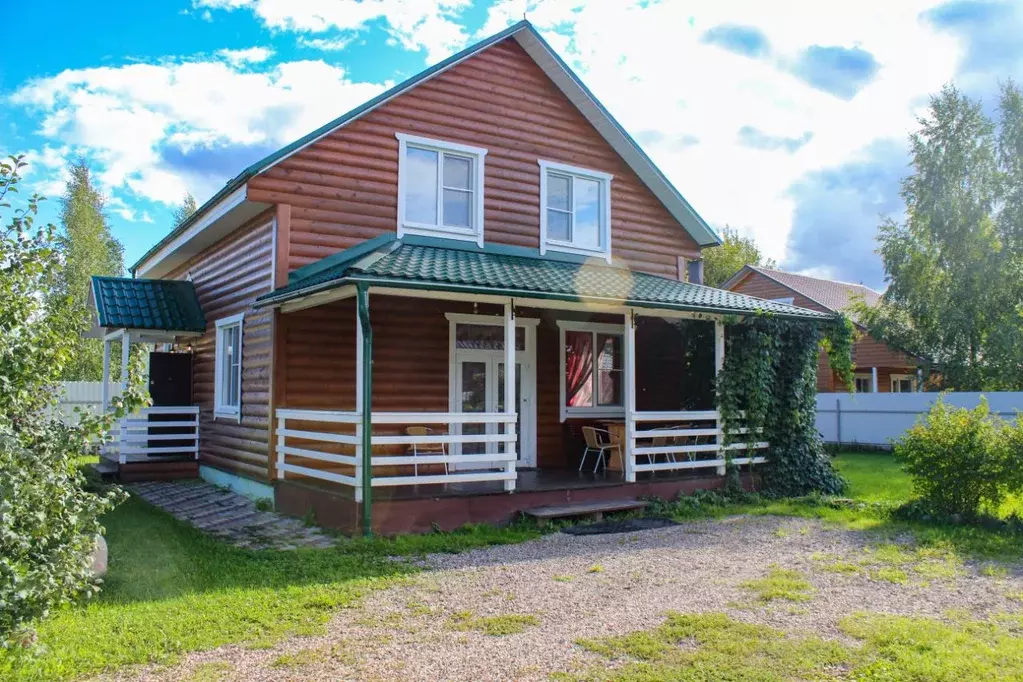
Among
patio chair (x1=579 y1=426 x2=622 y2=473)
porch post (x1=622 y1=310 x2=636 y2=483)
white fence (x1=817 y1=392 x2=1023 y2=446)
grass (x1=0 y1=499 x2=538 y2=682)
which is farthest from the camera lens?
white fence (x1=817 y1=392 x2=1023 y2=446)

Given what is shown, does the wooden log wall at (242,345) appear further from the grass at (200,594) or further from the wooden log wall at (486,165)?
the grass at (200,594)

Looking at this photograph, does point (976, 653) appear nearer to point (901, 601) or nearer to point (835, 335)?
point (901, 601)

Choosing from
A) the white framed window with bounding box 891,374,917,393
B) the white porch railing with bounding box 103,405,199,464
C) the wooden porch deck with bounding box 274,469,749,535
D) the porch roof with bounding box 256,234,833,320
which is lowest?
the wooden porch deck with bounding box 274,469,749,535

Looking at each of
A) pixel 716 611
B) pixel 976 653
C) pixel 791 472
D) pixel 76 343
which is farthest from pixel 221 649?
pixel 791 472

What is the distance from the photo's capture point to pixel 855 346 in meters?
33.4

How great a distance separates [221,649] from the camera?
5.48 m

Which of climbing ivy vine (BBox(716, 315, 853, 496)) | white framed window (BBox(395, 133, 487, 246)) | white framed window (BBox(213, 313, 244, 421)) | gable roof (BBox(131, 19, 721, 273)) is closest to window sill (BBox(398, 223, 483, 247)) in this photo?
white framed window (BBox(395, 133, 487, 246))

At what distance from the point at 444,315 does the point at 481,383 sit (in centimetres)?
131

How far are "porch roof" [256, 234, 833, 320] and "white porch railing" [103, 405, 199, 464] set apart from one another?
17.2ft

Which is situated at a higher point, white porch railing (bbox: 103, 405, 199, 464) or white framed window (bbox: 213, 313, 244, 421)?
white framed window (bbox: 213, 313, 244, 421)

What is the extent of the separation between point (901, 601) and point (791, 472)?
6171 millimetres

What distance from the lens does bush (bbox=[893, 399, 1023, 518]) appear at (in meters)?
9.90

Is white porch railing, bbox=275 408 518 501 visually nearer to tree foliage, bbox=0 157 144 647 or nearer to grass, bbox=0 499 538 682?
grass, bbox=0 499 538 682

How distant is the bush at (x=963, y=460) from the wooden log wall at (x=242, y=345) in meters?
8.82
